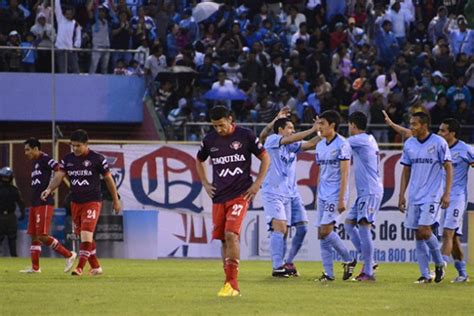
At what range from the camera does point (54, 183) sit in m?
21.7

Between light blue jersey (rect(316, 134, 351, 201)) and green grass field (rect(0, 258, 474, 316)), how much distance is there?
1289 mm

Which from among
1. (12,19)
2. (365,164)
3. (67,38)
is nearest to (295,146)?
(365,164)

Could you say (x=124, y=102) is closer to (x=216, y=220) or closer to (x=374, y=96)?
(x=374, y=96)

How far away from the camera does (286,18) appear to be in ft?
122

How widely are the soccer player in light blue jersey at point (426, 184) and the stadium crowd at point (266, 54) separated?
566 inches

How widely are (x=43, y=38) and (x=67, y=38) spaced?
0.60m

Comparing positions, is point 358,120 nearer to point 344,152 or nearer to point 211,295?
point 344,152

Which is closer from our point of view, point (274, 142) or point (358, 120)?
point (358, 120)

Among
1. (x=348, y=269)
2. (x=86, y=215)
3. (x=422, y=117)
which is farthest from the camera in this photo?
(x=86, y=215)

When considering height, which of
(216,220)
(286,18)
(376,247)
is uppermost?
(286,18)

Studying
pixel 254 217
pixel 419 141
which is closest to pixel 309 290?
pixel 419 141

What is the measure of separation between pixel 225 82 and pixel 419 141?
14.9 meters

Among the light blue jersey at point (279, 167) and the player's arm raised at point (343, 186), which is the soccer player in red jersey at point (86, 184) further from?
the player's arm raised at point (343, 186)

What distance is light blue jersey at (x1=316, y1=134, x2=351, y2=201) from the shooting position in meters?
19.3
